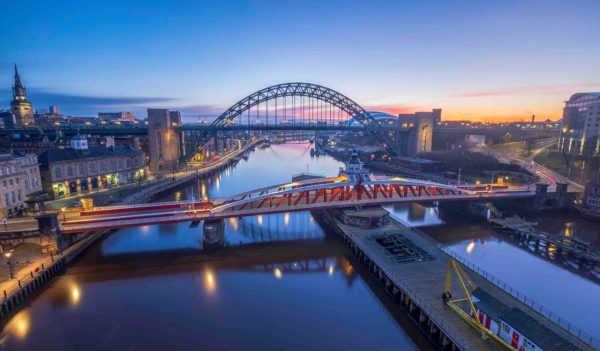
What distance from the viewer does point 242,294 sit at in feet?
65.6

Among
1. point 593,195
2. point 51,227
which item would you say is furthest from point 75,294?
point 593,195

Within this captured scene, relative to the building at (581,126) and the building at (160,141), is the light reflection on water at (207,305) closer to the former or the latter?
the building at (160,141)

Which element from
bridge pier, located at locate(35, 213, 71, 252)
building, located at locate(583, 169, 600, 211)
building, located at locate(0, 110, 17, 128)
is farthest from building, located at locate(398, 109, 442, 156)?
building, located at locate(0, 110, 17, 128)

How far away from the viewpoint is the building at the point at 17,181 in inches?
1146

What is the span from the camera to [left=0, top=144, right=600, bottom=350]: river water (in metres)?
15.9

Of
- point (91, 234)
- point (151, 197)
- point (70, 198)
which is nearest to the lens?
point (91, 234)

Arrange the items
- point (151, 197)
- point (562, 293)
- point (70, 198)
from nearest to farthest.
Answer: point (562, 293) < point (70, 198) < point (151, 197)

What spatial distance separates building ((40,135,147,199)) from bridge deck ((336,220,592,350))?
35139 mm

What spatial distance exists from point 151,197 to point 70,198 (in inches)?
357

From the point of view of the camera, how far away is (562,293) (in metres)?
20.1

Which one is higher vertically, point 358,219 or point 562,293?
point 358,219

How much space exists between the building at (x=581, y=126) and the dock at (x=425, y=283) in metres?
46.2

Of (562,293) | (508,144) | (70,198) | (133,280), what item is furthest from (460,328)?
(508,144)

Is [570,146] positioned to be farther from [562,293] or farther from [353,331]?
[353,331]
